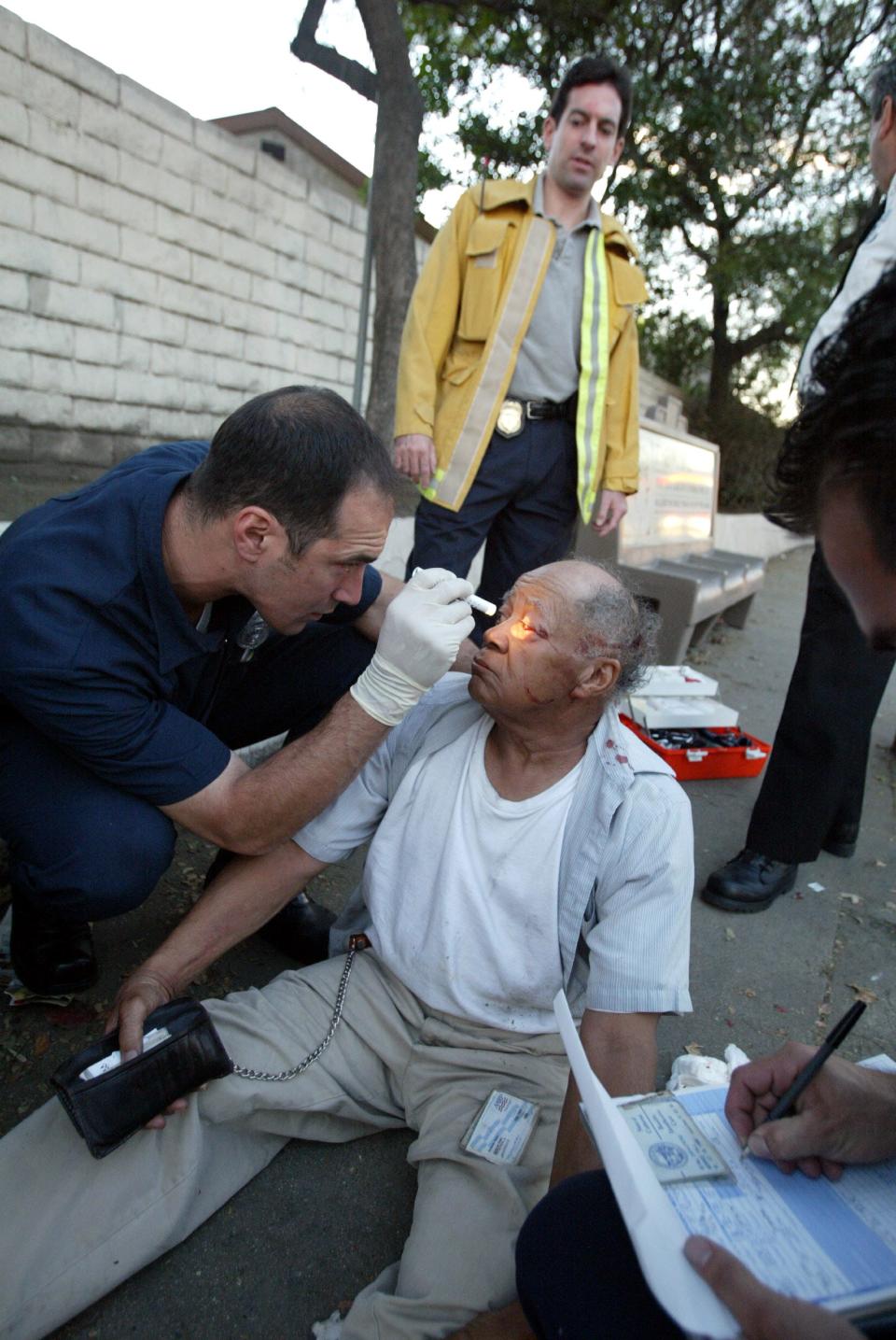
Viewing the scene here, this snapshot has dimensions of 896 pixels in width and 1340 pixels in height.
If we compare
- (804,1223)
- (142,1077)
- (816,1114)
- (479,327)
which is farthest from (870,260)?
(142,1077)

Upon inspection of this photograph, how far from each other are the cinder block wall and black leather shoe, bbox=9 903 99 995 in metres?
3.51

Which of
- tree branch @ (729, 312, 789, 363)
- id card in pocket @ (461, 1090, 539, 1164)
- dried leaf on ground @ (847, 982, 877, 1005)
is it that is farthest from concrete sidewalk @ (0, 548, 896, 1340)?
tree branch @ (729, 312, 789, 363)

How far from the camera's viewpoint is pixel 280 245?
6.29m

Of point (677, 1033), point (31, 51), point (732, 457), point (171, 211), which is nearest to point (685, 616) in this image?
point (677, 1033)

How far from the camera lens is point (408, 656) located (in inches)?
73.8

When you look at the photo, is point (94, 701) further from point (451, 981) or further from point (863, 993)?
point (863, 993)

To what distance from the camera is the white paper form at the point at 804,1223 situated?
980 mm

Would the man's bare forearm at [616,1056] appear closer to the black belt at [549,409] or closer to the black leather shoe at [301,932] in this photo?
the black leather shoe at [301,932]

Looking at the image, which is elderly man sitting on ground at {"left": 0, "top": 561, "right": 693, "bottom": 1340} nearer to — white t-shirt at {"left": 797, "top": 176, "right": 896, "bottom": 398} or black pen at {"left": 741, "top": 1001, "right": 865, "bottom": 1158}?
black pen at {"left": 741, "top": 1001, "right": 865, "bottom": 1158}

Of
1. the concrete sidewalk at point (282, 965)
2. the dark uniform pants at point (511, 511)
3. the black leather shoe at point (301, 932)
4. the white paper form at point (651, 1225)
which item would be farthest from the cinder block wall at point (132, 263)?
the white paper form at point (651, 1225)

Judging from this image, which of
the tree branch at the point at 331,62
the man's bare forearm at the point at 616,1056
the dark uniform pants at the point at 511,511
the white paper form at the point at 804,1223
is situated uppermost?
the tree branch at the point at 331,62

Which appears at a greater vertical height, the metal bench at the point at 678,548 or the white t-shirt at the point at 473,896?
the metal bench at the point at 678,548

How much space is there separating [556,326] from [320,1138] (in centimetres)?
280

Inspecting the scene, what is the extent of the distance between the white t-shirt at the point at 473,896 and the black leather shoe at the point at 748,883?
1.36 meters
